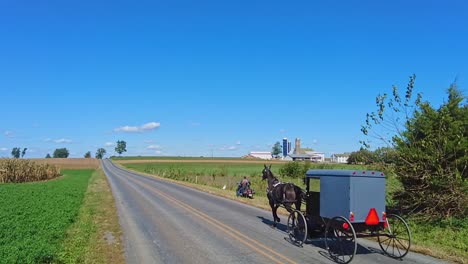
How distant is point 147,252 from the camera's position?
10.6 m

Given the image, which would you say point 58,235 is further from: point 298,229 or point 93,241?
point 298,229

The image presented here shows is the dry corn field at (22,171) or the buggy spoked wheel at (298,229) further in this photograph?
the dry corn field at (22,171)

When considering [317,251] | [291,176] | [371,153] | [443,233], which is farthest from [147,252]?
[291,176]

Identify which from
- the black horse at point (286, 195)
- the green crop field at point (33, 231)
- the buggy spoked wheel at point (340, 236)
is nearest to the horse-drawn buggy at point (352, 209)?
the buggy spoked wheel at point (340, 236)

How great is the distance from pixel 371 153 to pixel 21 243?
13128 millimetres

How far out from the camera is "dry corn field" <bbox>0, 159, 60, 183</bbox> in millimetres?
52906

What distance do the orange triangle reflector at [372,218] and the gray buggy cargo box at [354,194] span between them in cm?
7

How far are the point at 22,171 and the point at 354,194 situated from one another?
54.7 m

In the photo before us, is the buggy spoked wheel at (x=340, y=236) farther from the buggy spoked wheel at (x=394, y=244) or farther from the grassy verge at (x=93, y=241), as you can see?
the grassy verge at (x=93, y=241)

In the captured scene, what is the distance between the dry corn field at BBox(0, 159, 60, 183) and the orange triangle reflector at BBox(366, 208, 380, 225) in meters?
53.2

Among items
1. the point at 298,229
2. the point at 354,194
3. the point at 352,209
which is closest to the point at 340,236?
the point at 352,209

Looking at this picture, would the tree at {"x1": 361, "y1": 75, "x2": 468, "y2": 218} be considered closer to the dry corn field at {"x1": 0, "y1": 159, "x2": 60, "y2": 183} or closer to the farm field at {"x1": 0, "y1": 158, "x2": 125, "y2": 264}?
the farm field at {"x1": 0, "y1": 158, "x2": 125, "y2": 264}

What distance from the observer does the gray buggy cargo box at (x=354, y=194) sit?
9977 mm

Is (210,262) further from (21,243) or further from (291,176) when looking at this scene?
(291,176)
